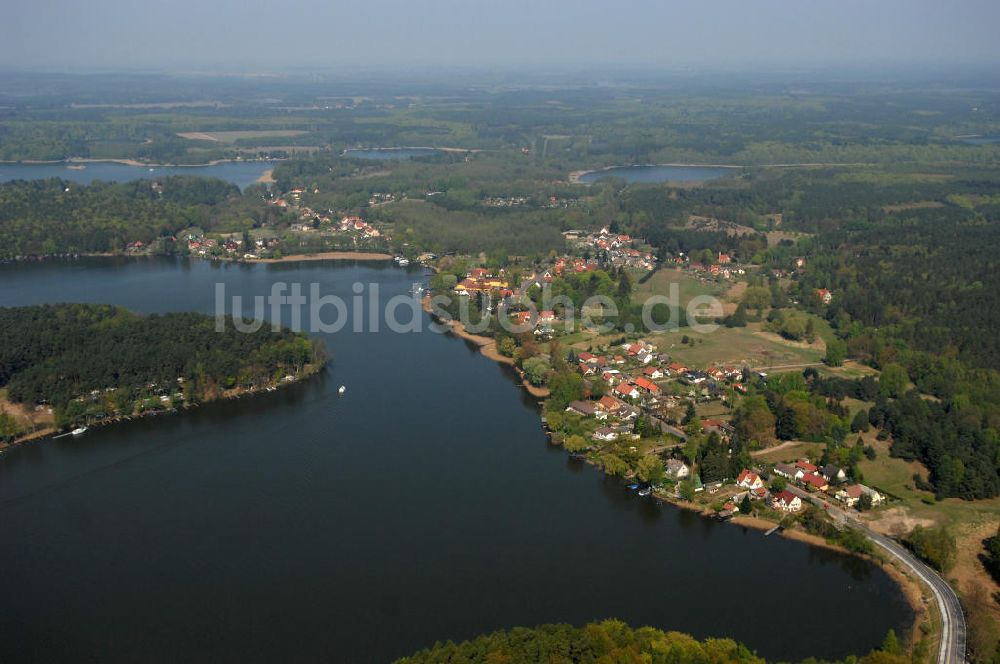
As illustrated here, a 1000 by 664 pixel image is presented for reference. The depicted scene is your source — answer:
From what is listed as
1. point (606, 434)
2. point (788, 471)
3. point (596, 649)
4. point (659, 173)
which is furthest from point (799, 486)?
point (659, 173)

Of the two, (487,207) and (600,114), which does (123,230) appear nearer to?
(487,207)

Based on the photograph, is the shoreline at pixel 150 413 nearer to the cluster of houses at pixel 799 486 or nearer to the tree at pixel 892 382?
the cluster of houses at pixel 799 486

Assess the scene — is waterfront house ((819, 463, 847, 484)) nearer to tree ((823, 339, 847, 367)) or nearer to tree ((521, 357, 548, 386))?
tree ((823, 339, 847, 367))

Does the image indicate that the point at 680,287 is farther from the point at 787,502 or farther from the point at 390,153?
the point at 390,153

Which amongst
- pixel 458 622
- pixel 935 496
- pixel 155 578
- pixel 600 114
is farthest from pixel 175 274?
pixel 600 114

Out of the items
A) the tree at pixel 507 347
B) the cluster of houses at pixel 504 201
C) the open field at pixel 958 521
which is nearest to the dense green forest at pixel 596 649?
the open field at pixel 958 521

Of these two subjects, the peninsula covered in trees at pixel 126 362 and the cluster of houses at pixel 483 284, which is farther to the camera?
the cluster of houses at pixel 483 284

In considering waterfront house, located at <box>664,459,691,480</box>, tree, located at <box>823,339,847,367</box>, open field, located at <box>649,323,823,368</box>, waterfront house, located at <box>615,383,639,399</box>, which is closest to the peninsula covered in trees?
waterfront house, located at <box>615,383,639,399</box>
